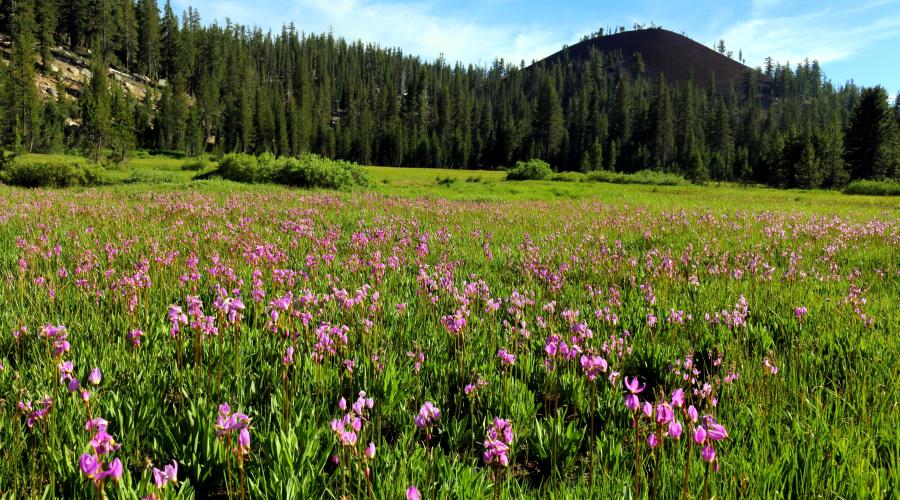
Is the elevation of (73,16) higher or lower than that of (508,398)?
higher

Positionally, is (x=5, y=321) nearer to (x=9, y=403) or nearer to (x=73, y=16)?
(x=9, y=403)

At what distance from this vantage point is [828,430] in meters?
2.49

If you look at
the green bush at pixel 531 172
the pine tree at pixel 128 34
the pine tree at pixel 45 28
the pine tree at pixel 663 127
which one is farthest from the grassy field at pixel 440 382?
the pine tree at pixel 128 34

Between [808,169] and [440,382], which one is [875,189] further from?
[440,382]

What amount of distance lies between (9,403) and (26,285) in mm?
2798

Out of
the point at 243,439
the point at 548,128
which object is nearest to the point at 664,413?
the point at 243,439

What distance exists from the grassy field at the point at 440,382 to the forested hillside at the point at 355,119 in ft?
280

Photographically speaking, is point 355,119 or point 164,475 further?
point 355,119

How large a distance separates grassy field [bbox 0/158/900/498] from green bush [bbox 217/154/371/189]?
2107 cm

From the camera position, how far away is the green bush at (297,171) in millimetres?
27703

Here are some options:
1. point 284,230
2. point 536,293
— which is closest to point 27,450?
point 536,293

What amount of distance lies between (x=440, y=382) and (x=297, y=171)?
27.7 meters

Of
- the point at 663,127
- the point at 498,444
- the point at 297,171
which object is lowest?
the point at 498,444

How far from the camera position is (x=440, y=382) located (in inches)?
122
